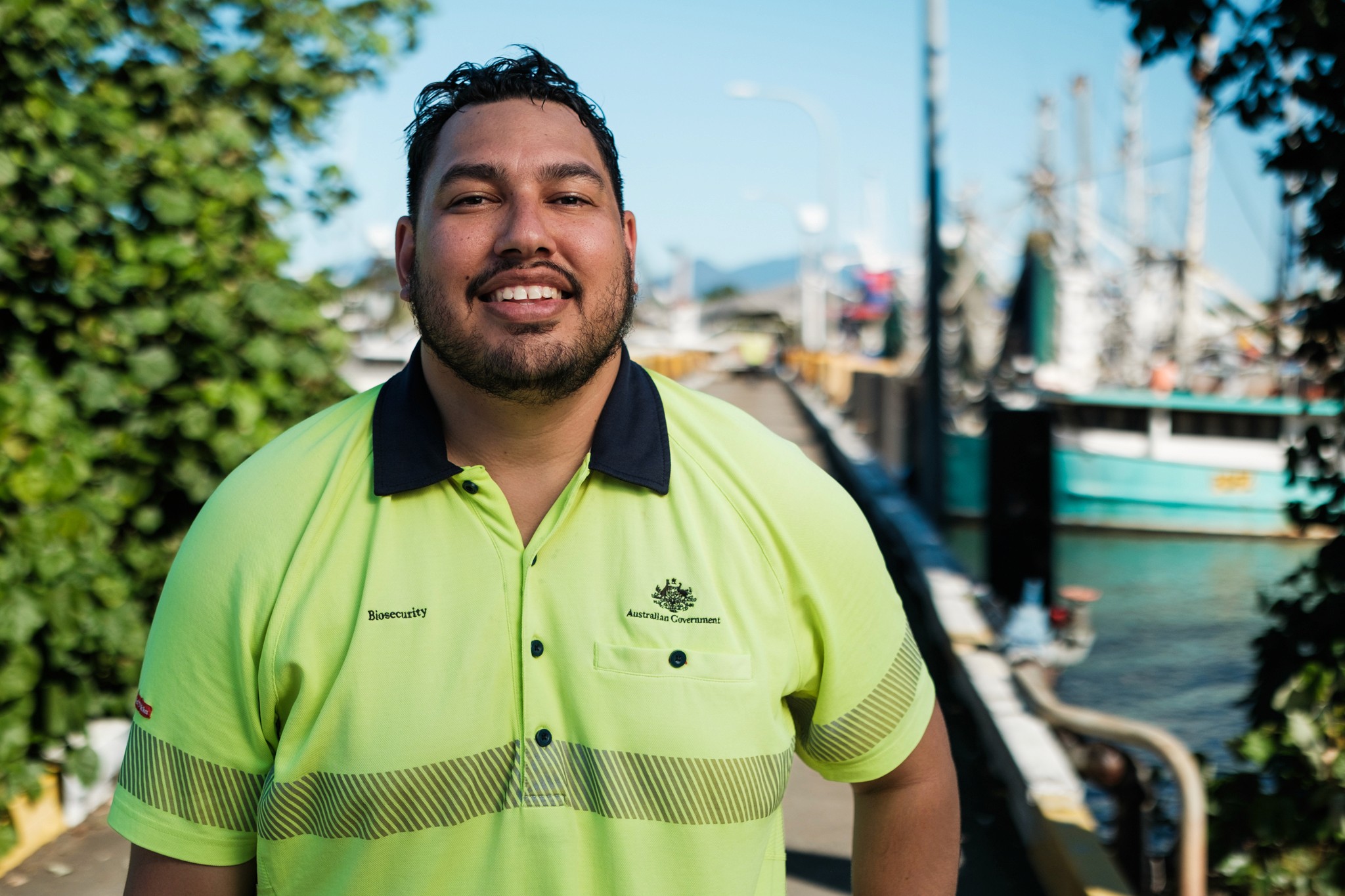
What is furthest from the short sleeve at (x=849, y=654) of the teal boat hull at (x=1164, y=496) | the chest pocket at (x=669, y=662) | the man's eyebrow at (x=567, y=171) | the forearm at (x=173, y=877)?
the teal boat hull at (x=1164, y=496)

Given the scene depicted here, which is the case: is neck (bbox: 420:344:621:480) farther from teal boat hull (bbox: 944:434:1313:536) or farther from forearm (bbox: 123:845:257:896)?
teal boat hull (bbox: 944:434:1313:536)

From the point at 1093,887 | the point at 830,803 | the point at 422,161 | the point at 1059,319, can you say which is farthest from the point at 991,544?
the point at 1059,319

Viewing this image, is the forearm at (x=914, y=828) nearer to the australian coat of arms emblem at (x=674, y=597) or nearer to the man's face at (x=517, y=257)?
the australian coat of arms emblem at (x=674, y=597)

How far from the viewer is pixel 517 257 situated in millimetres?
1824

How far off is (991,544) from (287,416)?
5634 mm

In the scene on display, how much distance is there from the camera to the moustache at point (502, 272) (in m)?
1.82

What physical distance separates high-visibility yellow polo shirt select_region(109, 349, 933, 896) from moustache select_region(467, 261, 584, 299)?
9.4 inches

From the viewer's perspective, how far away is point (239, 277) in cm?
489

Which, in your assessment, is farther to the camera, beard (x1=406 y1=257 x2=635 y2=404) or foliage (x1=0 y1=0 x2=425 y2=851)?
foliage (x1=0 y1=0 x2=425 y2=851)

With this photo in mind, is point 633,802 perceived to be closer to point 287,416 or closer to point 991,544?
point 287,416

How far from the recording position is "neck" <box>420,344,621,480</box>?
1.90m

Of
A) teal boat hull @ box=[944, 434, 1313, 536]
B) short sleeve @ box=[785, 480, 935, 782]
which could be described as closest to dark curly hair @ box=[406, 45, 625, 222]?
short sleeve @ box=[785, 480, 935, 782]

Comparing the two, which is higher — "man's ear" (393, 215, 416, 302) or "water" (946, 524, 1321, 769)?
"man's ear" (393, 215, 416, 302)

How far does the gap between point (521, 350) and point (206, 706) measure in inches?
26.6
